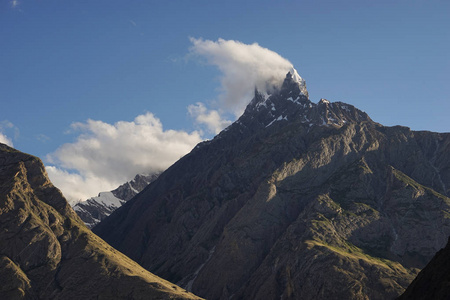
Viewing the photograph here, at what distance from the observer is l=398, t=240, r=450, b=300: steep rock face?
390 feet

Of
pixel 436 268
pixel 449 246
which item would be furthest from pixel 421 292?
pixel 449 246

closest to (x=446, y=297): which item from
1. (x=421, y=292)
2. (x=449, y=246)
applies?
(x=421, y=292)

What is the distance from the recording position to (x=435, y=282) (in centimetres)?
12519

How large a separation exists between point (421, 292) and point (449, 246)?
54.3 ft

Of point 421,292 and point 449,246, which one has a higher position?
point 449,246

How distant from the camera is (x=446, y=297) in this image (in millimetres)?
114062

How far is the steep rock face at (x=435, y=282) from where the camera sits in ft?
390

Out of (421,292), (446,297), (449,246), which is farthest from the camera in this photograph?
(449,246)

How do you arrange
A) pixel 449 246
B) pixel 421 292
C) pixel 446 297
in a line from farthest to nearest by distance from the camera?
pixel 449 246
pixel 421 292
pixel 446 297

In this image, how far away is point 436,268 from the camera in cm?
13112

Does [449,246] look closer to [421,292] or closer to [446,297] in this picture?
[421,292]

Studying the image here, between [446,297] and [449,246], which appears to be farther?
[449,246]

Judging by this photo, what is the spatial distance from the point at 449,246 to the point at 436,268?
8473 mm

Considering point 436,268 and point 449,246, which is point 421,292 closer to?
point 436,268
